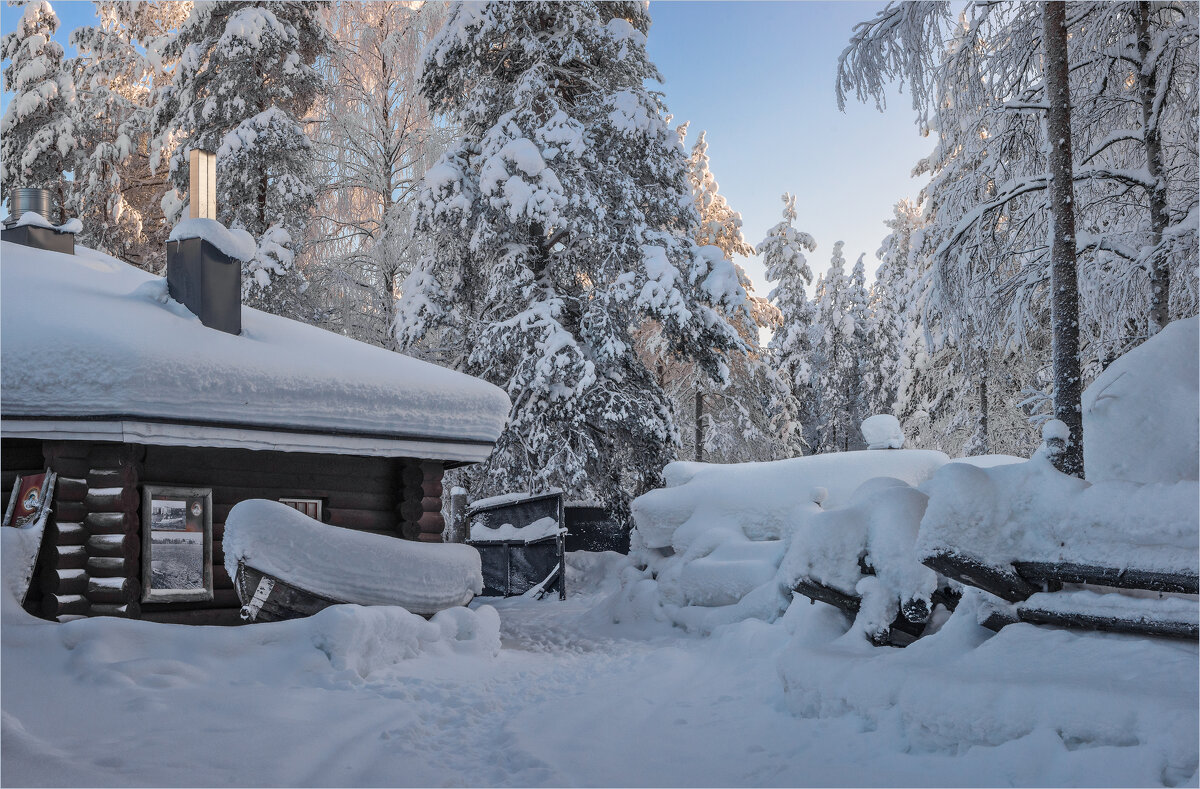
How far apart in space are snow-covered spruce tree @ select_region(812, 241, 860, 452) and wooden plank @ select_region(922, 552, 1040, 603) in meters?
30.6

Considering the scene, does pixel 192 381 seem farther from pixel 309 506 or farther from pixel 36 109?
pixel 36 109

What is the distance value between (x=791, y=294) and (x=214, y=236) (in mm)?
26057

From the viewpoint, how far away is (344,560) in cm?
802

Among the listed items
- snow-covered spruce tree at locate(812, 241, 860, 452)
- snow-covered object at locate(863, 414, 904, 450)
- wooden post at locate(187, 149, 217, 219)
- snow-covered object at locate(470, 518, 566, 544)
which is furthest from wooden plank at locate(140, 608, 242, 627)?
snow-covered spruce tree at locate(812, 241, 860, 452)

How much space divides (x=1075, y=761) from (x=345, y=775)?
3760mm

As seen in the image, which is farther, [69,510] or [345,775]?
[69,510]

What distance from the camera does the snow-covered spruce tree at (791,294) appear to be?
31594mm

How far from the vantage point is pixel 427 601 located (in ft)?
28.3


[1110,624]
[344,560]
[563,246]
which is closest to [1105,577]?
[1110,624]

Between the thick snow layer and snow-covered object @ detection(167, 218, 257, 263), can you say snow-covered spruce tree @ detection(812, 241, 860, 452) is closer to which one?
snow-covered object @ detection(167, 218, 257, 263)

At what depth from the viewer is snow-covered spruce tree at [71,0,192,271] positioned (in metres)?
20.1

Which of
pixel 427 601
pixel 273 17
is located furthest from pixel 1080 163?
pixel 273 17

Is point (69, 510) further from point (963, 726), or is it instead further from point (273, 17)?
point (273, 17)

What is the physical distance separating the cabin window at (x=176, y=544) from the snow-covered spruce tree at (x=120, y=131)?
14.3m
